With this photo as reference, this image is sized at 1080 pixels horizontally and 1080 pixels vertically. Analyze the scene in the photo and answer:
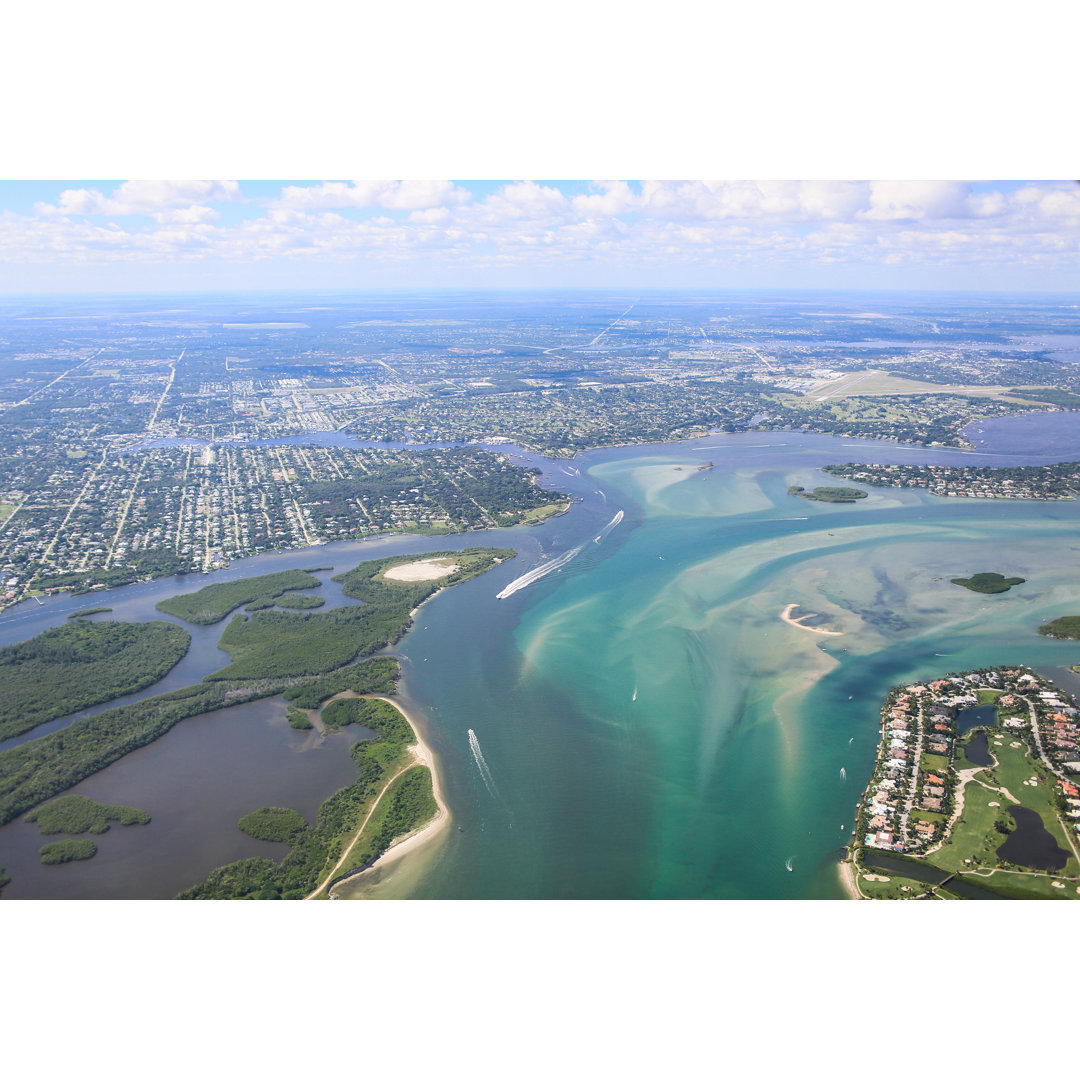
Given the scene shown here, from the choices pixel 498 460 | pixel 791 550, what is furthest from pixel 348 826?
pixel 498 460

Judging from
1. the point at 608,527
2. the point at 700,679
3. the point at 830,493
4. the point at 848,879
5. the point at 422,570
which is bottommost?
the point at 848,879

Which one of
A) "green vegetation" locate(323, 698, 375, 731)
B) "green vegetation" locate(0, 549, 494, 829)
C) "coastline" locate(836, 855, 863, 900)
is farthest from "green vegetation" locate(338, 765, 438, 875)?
"coastline" locate(836, 855, 863, 900)

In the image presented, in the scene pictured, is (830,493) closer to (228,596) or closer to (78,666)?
(228,596)

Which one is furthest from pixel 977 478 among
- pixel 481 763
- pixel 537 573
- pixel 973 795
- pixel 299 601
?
pixel 299 601

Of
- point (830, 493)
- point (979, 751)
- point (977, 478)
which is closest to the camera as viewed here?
point (979, 751)

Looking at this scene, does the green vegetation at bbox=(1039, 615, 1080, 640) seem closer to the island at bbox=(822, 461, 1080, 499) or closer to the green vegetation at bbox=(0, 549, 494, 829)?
the island at bbox=(822, 461, 1080, 499)

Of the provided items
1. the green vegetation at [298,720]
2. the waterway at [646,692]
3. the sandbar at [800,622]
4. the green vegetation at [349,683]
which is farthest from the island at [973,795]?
the green vegetation at [298,720]
